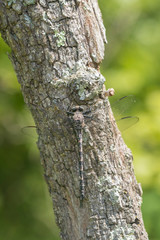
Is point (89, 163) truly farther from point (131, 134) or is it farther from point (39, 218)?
point (39, 218)

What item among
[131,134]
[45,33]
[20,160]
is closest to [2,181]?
[20,160]

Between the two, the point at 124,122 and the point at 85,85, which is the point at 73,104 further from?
the point at 124,122

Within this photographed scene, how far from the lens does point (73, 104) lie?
1.83 meters

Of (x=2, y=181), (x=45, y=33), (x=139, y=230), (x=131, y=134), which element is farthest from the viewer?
(x=2, y=181)

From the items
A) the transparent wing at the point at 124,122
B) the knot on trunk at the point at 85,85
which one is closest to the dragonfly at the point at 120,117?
the transparent wing at the point at 124,122

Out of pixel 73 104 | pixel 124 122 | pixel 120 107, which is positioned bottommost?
pixel 73 104

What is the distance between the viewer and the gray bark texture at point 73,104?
5.96 ft

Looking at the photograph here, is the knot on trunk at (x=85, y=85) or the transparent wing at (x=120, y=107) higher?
the transparent wing at (x=120, y=107)

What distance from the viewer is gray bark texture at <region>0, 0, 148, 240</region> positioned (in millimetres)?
1815

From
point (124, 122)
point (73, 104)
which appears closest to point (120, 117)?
point (124, 122)

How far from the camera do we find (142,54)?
4012 millimetres

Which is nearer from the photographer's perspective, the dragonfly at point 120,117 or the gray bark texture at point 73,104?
the gray bark texture at point 73,104

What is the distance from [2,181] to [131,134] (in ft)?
5.56

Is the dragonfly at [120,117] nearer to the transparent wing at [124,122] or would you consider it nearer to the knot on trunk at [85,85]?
the transparent wing at [124,122]
